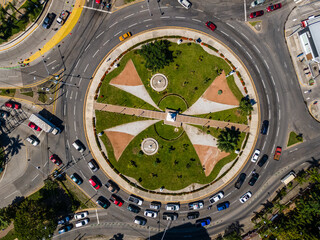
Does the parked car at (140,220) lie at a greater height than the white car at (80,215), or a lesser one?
lesser

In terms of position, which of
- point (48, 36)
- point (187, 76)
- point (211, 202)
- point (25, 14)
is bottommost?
point (211, 202)

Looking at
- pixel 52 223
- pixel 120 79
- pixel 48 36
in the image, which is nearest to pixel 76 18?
pixel 48 36

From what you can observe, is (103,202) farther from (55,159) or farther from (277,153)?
(277,153)

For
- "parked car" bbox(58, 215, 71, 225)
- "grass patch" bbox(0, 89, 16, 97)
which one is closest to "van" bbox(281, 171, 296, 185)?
"parked car" bbox(58, 215, 71, 225)

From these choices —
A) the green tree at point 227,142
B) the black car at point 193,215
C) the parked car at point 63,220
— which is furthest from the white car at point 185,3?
the parked car at point 63,220

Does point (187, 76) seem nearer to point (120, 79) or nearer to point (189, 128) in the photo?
point (189, 128)

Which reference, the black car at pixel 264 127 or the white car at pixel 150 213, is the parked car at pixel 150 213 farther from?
the black car at pixel 264 127
